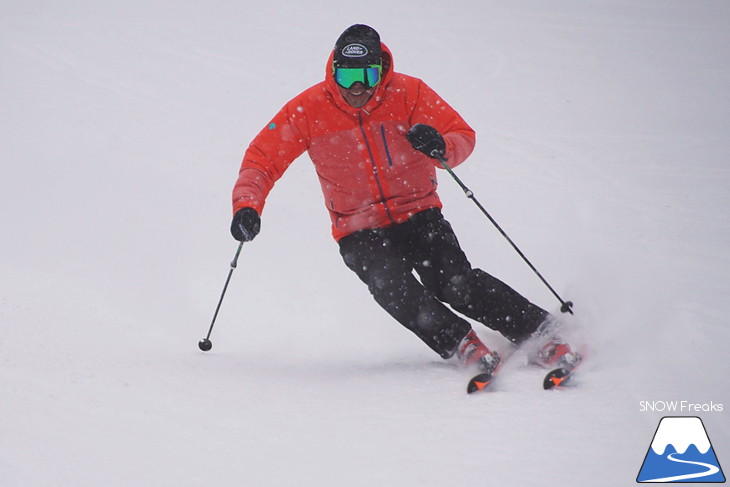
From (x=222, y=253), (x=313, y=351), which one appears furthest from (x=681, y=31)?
(x=313, y=351)

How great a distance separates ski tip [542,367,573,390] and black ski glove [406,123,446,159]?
1192 mm

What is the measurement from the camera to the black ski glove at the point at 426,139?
3418 mm

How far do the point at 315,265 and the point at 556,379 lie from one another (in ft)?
9.63

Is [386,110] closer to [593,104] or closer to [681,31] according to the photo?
[593,104]

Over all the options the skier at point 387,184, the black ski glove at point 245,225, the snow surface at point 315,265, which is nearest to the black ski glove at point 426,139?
the skier at point 387,184

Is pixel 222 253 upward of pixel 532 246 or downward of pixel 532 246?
downward

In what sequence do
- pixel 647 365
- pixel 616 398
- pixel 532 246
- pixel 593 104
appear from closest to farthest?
pixel 616 398
pixel 647 365
pixel 532 246
pixel 593 104

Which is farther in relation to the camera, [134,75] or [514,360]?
[134,75]

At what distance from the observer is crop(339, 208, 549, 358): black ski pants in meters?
3.31

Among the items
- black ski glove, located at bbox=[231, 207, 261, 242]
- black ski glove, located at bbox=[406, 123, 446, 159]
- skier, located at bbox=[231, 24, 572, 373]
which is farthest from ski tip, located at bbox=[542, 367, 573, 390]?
black ski glove, located at bbox=[231, 207, 261, 242]

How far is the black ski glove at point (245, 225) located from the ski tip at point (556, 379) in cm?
150

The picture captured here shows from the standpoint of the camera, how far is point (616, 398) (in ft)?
8.77

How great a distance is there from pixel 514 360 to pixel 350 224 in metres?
1.09

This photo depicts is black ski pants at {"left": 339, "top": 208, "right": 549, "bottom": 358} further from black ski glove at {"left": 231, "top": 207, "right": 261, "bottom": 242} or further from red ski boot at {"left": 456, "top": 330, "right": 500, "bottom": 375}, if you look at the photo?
black ski glove at {"left": 231, "top": 207, "right": 261, "bottom": 242}
